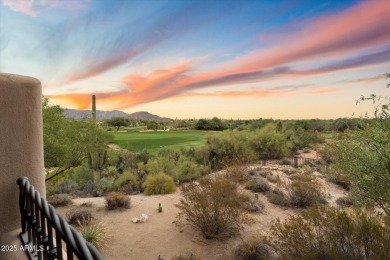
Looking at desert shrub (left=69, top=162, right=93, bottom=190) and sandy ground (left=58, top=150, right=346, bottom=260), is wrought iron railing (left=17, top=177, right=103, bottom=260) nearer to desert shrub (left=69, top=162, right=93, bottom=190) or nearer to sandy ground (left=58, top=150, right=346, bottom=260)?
sandy ground (left=58, top=150, right=346, bottom=260)

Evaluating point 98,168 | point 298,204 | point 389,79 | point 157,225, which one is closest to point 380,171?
point 389,79

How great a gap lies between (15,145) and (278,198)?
1295cm

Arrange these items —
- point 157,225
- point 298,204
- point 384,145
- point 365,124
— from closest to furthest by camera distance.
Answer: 1. point 384,145
2. point 365,124
3. point 157,225
4. point 298,204

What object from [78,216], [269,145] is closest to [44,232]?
[78,216]

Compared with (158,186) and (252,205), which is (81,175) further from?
(252,205)

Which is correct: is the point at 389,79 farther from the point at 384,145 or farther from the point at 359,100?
the point at 384,145

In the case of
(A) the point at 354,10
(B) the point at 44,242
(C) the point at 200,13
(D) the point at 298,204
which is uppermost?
(C) the point at 200,13

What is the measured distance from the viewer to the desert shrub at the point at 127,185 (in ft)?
51.4

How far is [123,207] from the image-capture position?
11.5 meters

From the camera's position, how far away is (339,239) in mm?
6211

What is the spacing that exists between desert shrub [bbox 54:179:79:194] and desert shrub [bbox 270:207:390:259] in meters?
12.7

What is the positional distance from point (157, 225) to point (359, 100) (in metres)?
8.17

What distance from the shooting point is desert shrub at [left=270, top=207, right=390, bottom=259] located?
5688 millimetres

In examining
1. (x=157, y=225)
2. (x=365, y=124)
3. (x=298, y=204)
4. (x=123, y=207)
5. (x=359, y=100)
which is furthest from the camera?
(x=298, y=204)
